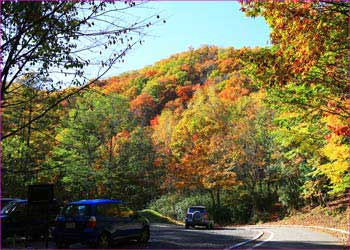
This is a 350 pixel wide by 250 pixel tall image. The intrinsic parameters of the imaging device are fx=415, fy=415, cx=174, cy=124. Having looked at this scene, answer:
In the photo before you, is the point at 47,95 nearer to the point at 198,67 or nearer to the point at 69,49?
the point at 69,49

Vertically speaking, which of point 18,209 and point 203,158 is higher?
point 203,158

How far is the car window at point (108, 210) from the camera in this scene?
13.1 metres

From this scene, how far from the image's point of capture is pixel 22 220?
15.2m

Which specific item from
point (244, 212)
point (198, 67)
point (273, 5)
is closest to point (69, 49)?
point (273, 5)

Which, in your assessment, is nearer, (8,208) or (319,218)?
(8,208)

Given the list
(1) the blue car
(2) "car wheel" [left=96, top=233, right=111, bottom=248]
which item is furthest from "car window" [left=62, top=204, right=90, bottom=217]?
(2) "car wheel" [left=96, top=233, right=111, bottom=248]

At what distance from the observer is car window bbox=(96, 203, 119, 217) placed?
43.1 feet

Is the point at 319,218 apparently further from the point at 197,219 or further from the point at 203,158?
the point at 203,158

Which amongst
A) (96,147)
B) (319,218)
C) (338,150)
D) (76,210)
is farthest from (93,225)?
(96,147)

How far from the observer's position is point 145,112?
7806 cm

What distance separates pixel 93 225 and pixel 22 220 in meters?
4.01

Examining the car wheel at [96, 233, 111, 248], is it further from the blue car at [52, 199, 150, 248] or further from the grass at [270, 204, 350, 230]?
the grass at [270, 204, 350, 230]

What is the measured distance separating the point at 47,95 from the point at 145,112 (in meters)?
70.6

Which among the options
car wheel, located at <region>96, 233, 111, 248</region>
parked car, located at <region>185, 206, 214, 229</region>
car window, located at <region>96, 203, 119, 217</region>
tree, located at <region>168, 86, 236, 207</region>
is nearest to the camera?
car wheel, located at <region>96, 233, 111, 248</region>
